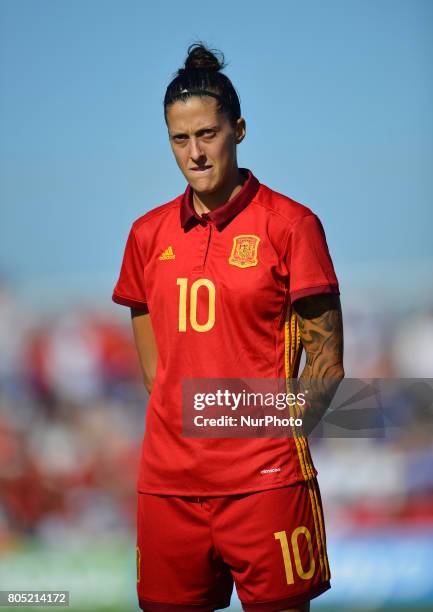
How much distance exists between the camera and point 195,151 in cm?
210

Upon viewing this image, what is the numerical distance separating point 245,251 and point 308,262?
5.3 inches

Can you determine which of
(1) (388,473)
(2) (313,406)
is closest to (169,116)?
(2) (313,406)

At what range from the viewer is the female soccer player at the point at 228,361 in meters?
2.06

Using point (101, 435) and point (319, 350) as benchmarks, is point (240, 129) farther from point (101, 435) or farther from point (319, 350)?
point (101, 435)

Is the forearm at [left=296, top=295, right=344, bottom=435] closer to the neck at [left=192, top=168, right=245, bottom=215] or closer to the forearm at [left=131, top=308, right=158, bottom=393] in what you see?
the neck at [left=192, top=168, right=245, bottom=215]

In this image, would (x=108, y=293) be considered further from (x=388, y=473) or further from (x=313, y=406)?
(x=313, y=406)

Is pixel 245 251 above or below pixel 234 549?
above

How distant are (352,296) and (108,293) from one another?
0.88m

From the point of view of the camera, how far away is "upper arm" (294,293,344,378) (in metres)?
2.08

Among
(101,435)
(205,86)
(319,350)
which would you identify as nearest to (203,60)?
(205,86)

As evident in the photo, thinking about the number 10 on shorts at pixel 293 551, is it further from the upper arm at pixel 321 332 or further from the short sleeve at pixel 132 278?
the short sleeve at pixel 132 278

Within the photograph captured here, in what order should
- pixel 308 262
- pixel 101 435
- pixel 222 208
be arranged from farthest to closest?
1. pixel 101 435
2. pixel 222 208
3. pixel 308 262

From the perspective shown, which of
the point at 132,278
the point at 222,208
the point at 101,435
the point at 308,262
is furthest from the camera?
the point at 101,435

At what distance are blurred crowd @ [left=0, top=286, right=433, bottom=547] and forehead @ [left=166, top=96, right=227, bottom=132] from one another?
1801 mm
